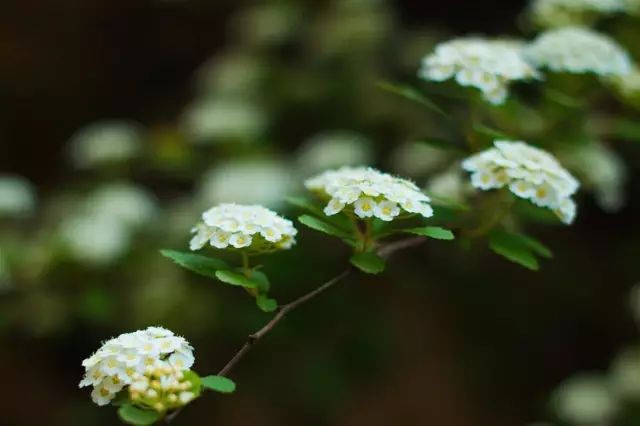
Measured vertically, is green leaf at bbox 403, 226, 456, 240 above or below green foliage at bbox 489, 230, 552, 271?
above

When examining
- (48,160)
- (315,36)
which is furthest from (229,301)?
(48,160)

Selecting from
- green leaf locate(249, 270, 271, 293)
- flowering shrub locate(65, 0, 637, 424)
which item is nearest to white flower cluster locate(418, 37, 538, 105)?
flowering shrub locate(65, 0, 637, 424)

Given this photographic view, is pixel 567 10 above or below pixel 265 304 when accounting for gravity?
above

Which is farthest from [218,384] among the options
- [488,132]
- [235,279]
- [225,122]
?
[225,122]

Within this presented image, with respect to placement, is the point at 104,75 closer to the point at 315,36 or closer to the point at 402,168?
the point at 315,36

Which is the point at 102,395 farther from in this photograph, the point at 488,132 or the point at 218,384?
the point at 488,132

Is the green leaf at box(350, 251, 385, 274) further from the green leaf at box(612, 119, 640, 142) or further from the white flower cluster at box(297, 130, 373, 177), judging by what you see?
the white flower cluster at box(297, 130, 373, 177)

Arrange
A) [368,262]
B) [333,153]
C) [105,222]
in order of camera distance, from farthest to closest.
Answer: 1. [333,153]
2. [105,222]
3. [368,262]

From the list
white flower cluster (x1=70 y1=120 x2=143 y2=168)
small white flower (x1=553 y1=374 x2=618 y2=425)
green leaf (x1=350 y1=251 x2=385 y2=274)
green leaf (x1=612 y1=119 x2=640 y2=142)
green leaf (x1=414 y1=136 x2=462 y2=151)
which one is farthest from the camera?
white flower cluster (x1=70 y1=120 x2=143 y2=168)
